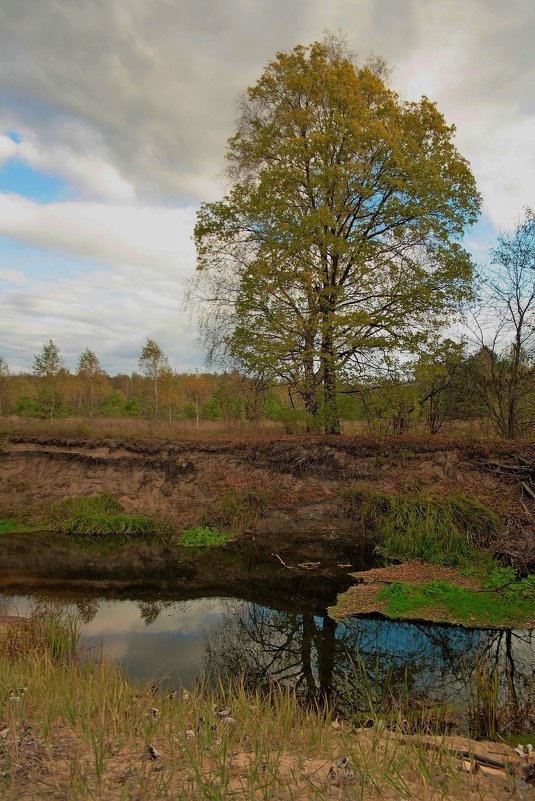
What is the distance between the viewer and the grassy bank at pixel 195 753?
355cm

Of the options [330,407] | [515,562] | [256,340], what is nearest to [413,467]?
[330,407]


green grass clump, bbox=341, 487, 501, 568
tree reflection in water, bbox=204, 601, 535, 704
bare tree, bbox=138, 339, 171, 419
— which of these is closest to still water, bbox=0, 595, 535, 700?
tree reflection in water, bbox=204, 601, 535, 704

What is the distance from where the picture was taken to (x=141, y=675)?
7.41 meters

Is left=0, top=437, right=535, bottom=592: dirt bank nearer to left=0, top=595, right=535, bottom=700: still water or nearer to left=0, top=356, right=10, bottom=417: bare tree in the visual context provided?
left=0, top=595, right=535, bottom=700: still water

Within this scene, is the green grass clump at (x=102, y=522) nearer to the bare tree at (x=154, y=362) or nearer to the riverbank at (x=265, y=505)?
the riverbank at (x=265, y=505)

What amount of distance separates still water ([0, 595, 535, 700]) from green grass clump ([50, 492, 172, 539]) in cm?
583

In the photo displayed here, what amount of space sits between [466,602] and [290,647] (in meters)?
3.58

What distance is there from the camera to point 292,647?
327 inches

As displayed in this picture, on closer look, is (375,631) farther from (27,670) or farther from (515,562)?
(27,670)

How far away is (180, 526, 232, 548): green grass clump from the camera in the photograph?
49.2ft

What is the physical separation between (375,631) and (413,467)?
828 cm

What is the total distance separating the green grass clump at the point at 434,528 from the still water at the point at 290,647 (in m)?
3.97

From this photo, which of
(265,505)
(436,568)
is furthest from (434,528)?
(265,505)

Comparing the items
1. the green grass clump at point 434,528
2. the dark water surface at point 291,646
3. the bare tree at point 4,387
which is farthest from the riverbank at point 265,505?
the bare tree at point 4,387
